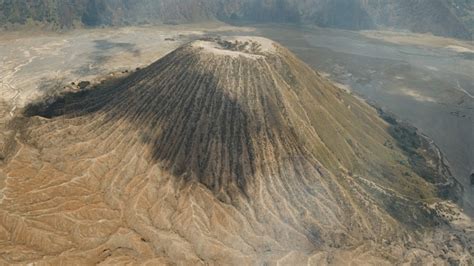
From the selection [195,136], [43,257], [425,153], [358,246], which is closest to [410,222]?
[358,246]

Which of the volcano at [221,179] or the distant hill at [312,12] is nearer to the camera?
the volcano at [221,179]

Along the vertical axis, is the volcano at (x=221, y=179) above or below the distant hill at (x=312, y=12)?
below

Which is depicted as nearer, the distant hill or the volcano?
the volcano

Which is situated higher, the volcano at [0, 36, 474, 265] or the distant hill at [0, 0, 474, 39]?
the distant hill at [0, 0, 474, 39]
